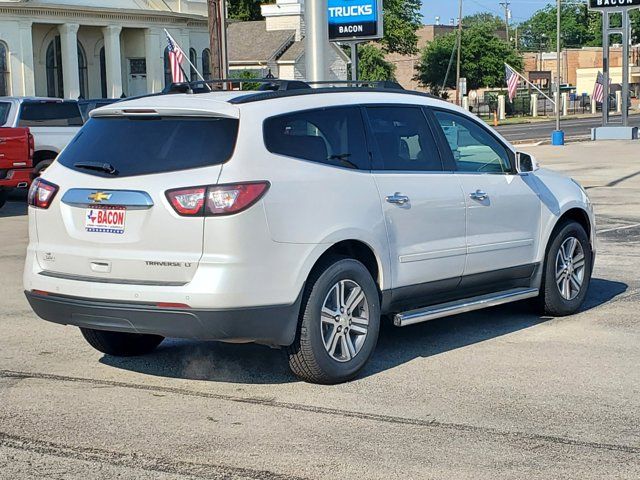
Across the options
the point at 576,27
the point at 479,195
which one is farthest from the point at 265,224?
the point at 576,27

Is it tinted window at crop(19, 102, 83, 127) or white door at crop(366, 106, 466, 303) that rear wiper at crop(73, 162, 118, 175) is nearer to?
white door at crop(366, 106, 466, 303)

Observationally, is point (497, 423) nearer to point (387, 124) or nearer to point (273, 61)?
point (387, 124)

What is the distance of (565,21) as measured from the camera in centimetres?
15400

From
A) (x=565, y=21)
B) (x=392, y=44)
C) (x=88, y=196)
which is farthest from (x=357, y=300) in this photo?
(x=565, y=21)

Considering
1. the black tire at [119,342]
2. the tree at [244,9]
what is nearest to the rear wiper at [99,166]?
the black tire at [119,342]

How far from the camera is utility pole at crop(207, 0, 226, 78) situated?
22750 millimetres

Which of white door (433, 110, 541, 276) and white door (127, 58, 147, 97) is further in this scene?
white door (127, 58, 147, 97)

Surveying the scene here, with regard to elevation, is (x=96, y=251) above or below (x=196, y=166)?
below

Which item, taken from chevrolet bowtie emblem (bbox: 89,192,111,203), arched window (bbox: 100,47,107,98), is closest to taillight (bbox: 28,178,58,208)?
chevrolet bowtie emblem (bbox: 89,192,111,203)

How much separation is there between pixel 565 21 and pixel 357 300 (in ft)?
505

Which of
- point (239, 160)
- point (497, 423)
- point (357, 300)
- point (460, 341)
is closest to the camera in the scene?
point (497, 423)

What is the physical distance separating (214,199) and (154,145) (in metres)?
0.68

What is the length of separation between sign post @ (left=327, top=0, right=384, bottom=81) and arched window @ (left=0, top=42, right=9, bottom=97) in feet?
90.5

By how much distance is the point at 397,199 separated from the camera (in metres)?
7.36
